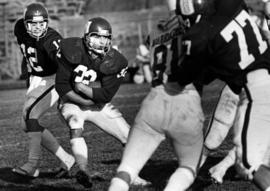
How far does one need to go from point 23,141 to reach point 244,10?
4.81 m

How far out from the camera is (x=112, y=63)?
238 inches

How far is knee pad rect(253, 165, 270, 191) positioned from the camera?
179 inches

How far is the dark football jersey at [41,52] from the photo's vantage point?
671 cm

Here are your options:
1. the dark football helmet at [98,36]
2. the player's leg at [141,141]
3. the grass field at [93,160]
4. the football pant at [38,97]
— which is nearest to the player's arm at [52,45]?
the football pant at [38,97]

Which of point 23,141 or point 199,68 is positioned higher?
point 199,68

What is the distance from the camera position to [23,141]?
29.6 ft

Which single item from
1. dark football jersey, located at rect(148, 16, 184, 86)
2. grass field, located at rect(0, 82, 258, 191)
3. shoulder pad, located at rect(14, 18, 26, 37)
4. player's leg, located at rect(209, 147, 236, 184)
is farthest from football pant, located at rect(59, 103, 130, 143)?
dark football jersey, located at rect(148, 16, 184, 86)

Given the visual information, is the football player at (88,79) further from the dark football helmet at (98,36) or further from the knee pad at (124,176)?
the knee pad at (124,176)

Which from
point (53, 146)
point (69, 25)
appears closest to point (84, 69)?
point (53, 146)

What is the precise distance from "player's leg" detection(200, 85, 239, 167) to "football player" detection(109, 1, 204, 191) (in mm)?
872

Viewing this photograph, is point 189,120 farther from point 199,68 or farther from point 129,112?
point 129,112

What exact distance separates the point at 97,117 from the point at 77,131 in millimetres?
235

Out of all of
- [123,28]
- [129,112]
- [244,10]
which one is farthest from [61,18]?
[244,10]

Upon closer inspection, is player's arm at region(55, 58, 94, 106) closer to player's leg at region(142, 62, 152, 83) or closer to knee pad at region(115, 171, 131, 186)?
knee pad at region(115, 171, 131, 186)
